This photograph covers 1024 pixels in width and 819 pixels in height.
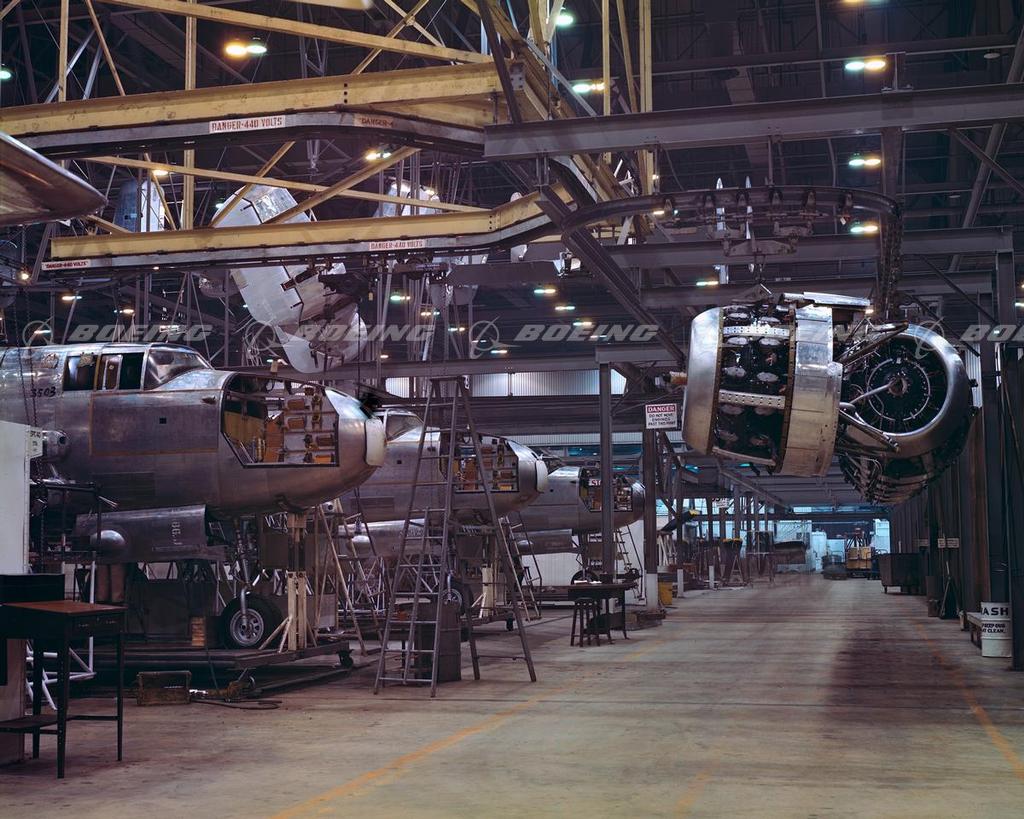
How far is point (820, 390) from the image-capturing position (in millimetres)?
10297

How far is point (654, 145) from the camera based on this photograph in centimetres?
1136

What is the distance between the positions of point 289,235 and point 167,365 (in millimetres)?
2478

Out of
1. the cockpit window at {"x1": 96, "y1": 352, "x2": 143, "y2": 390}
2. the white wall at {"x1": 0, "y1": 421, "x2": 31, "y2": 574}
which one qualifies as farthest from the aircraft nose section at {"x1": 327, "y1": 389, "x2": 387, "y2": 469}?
the white wall at {"x1": 0, "y1": 421, "x2": 31, "y2": 574}

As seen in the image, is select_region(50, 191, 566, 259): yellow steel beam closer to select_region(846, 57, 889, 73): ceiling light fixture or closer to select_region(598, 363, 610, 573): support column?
select_region(846, 57, 889, 73): ceiling light fixture

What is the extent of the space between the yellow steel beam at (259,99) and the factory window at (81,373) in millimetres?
3262

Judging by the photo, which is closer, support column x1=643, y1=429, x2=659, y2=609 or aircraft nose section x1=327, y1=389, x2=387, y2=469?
aircraft nose section x1=327, y1=389, x2=387, y2=469

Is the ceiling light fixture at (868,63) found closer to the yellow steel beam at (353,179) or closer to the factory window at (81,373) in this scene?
the yellow steel beam at (353,179)

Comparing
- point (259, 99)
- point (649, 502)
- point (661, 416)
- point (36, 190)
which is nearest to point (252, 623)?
point (259, 99)

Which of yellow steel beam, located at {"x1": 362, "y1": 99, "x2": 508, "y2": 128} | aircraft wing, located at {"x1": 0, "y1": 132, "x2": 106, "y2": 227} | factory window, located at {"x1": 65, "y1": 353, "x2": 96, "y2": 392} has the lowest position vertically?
aircraft wing, located at {"x1": 0, "y1": 132, "x2": 106, "y2": 227}

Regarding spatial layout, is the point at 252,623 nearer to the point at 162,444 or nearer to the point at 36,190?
the point at 162,444

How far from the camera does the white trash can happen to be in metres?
16.6

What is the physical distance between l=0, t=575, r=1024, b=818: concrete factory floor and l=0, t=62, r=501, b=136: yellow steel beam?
258 inches

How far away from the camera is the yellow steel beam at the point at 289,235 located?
1510 centimetres

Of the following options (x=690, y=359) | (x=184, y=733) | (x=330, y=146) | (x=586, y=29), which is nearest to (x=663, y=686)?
(x=690, y=359)
